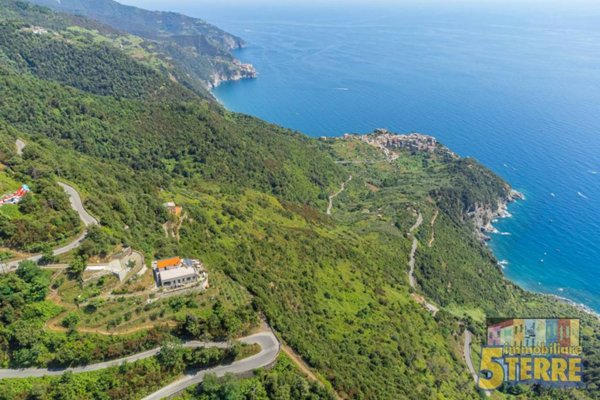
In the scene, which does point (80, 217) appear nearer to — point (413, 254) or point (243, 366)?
point (243, 366)

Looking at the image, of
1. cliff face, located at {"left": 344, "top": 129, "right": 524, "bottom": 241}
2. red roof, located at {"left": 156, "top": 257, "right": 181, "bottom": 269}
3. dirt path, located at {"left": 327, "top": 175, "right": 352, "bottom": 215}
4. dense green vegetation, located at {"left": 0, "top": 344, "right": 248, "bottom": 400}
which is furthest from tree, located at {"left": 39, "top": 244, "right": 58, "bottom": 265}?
cliff face, located at {"left": 344, "top": 129, "right": 524, "bottom": 241}

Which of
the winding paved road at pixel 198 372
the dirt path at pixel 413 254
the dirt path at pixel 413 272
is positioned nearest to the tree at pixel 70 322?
the winding paved road at pixel 198 372

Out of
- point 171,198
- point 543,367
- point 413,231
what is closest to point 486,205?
point 413,231

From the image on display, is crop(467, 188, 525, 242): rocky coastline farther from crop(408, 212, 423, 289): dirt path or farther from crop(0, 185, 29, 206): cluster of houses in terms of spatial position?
crop(0, 185, 29, 206): cluster of houses

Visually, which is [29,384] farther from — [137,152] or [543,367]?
[137,152]

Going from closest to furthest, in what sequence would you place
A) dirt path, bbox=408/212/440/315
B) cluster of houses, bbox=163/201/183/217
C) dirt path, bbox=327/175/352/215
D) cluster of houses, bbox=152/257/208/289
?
cluster of houses, bbox=152/257/208/289
cluster of houses, bbox=163/201/183/217
dirt path, bbox=408/212/440/315
dirt path, bbox=327/175/352/215
